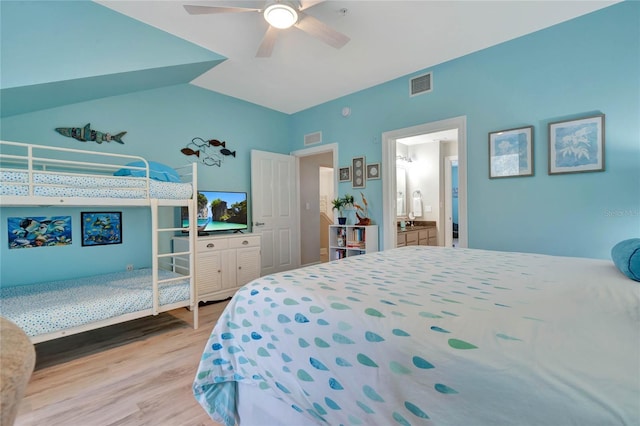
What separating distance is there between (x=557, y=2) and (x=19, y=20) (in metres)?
4.06

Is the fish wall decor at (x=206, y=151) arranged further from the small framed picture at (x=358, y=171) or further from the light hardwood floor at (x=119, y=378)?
the light hardwood floor at (x=119, y=378)

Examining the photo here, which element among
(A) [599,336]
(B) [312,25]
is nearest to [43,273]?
(B) [312,25]

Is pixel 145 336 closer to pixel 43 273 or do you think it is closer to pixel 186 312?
pixel 186 312

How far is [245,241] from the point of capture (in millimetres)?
3787

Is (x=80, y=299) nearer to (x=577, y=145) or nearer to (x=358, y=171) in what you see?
(x=358, y=171)

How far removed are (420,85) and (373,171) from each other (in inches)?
46.5

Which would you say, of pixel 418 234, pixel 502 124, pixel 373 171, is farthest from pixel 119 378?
pixel 418 234

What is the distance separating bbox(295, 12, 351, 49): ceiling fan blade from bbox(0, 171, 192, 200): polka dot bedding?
5.81 feet

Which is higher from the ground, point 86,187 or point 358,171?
point 358,171

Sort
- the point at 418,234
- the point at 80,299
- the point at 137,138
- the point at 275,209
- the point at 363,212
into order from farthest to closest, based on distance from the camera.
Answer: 1. the point at 418,234
2. the point at 275,209
3. the point at 363,212
4. the point at 137,138
5. the point at 80,299

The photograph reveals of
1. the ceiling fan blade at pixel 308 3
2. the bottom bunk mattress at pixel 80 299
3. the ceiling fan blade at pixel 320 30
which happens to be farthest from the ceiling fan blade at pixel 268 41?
the bottom bunk mattress at pixel 80 299

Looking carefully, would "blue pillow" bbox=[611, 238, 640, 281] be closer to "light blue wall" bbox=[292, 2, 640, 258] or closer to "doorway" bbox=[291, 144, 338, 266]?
"light blue wall" bbox=[292, 2, 640, 258]

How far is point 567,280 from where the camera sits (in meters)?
1.29

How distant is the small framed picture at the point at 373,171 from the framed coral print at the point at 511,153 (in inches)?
53.0
